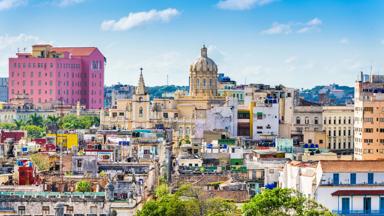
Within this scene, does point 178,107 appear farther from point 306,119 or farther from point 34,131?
point 34,131

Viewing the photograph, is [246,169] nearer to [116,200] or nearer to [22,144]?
[22,144]

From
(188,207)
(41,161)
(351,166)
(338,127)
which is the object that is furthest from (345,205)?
(338,127)

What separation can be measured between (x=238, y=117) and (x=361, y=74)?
15.5 meters

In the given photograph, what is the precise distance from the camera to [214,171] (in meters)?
97.8

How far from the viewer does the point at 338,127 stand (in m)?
146

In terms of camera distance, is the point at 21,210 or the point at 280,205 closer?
the point at 280,205

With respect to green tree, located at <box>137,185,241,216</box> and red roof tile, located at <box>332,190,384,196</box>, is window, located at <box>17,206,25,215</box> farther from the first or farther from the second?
red roof tile, located at <box>332,190,384,196</box>

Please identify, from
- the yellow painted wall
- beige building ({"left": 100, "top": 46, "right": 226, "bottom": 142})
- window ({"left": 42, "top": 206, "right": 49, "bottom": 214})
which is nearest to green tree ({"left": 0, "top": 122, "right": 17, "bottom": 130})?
beige building ({"left": 100, "top": 46, "right": 226, "bottom": 142})

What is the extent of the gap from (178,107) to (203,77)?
23.9 feet

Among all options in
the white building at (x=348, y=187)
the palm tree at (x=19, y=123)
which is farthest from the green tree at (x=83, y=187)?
the palm tree at (x=19, y=123)

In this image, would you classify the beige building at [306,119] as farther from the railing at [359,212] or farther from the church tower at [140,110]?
the railing at [359,212]

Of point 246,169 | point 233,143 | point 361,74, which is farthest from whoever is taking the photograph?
→ point 361,74

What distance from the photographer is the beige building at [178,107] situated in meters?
151

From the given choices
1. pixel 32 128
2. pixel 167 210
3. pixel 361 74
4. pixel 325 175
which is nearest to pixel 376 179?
pixel 325 175
